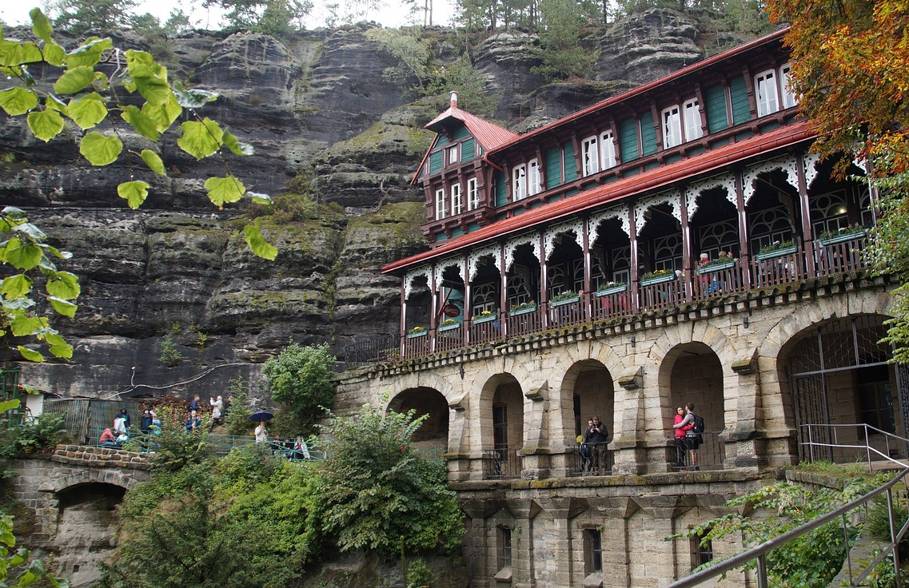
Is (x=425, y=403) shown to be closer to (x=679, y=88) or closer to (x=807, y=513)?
(x=679, y=88)

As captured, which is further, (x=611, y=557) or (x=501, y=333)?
(x=501, y=333)

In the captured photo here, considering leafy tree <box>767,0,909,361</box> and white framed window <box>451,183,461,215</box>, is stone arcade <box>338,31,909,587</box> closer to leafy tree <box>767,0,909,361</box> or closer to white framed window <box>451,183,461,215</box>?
white framed window <box>451,183,461,215</box>

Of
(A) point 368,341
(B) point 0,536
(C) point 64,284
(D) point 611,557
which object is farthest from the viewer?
(A) point 368,341

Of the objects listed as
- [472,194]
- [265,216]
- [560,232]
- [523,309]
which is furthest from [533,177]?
[265,216]

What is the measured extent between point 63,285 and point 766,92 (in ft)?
91.5

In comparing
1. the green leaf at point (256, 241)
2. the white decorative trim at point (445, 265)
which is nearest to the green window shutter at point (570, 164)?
the white decorative trim at point (445, 265)

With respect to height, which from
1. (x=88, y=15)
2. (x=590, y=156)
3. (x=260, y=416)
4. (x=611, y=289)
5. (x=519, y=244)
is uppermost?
(x=88, y=15)

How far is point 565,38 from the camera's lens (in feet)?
173

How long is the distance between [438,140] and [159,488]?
67.5ft

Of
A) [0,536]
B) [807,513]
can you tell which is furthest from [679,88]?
[0,536]

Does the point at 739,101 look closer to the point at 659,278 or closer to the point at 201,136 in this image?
the point at 659,278

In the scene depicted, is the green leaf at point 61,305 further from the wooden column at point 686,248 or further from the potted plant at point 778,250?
the wooden column at point 686,248

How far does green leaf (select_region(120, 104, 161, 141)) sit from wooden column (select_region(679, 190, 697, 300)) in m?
21.9

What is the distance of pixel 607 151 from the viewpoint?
3306 centimetres
